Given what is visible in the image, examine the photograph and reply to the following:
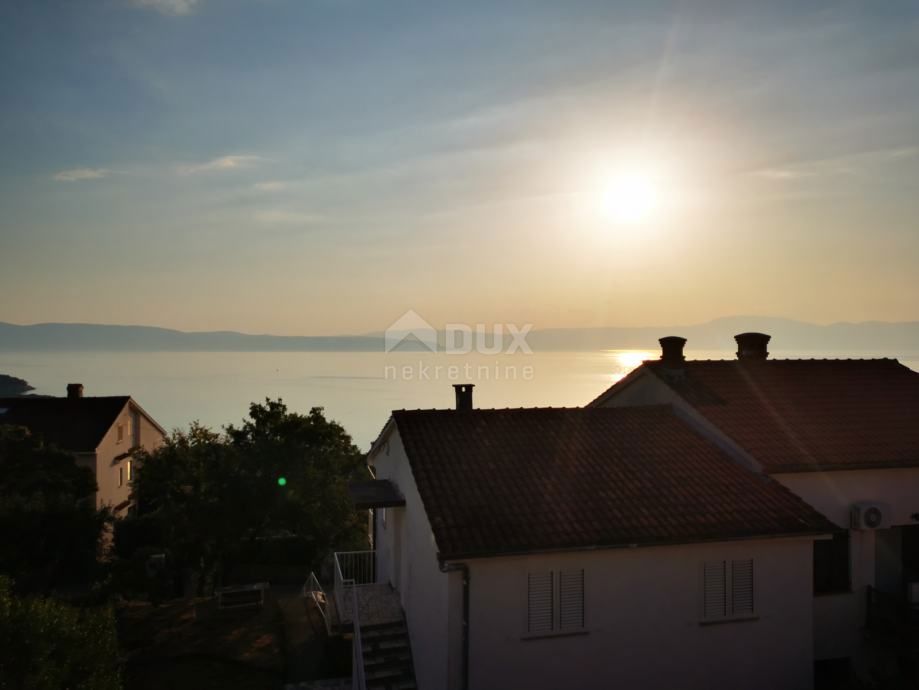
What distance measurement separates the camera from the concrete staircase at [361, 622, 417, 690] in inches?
573

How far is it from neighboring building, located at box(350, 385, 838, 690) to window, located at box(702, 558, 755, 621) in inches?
1.0

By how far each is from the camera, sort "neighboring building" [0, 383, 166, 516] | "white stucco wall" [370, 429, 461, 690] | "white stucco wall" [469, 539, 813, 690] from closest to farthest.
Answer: "white stucco wall" [469, 539, 813, 690] < "white stucco wall" [370, 429, 461, 690] < "neighboring building" [0, 383, 166, 516]

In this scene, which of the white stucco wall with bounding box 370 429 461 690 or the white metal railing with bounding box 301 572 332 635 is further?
the white metal railing with bounding box 301 572 332 635

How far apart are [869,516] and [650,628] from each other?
581 cm

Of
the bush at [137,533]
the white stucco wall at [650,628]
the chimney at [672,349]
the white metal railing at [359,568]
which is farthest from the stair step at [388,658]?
the bush at [137,533]

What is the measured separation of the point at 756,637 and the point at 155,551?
19.1m

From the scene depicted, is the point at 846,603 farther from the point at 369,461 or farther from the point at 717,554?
the point at 369,461

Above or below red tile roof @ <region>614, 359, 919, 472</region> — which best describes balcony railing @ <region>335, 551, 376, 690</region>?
below

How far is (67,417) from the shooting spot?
38469 millimetres

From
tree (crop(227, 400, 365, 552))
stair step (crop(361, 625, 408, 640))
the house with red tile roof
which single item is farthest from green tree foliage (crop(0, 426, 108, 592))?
the house with red tile roof

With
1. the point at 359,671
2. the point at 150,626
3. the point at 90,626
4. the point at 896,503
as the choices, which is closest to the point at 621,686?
the point at 359,671

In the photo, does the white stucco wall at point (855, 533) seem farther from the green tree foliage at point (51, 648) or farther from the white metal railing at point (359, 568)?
the green tree foliage at point (51, 648)

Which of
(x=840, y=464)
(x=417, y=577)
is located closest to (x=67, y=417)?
(x=417, y=577)

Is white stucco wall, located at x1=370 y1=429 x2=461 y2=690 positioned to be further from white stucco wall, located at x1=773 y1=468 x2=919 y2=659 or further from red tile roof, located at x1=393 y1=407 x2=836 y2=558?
white stucco wall, located at x1=773 y1=468 x2=919 y2=659
